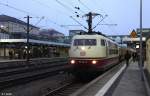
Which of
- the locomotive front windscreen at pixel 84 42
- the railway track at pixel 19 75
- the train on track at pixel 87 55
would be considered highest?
the locomotive front windscreen at pixel 84 42

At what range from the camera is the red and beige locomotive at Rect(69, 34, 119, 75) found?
73.2 feet

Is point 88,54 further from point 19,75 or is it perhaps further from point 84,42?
point 19,75

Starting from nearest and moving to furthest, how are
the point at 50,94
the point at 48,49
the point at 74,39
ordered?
1. the point at 50,94
2. the point at 74,39
3. the point at 48,49

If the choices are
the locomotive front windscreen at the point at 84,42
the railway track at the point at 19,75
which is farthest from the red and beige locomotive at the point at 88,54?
the railway track at the point at 19,75

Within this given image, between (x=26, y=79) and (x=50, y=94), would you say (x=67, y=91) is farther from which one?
(x=26, y=79)

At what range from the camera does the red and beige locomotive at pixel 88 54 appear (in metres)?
22.3

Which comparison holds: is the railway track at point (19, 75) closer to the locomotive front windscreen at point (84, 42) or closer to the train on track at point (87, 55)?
the train on track at point (87, 55)

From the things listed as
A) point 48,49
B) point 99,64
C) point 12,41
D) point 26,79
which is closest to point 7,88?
point 26,79

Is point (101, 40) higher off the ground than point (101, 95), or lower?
higher

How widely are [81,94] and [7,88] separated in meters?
5.55

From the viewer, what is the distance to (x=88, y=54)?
902 inches

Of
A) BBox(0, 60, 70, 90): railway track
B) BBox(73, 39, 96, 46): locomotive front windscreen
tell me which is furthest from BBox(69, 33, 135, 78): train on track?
BBox(0, 60, 70, 90): railway track

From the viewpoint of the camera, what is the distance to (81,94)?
45.7 ft

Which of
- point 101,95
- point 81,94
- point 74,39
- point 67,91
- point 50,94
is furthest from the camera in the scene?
point 74,39
